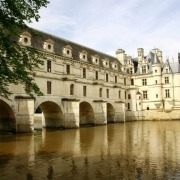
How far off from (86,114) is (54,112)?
7760 millimetres

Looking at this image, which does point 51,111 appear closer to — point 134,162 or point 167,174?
point 134,162

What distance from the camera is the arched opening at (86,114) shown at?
133ft

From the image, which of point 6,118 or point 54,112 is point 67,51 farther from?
point 6,118

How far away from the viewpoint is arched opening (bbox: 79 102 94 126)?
133 ft

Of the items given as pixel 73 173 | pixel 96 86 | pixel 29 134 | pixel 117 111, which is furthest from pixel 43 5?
pixel 117 111

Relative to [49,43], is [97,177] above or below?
below

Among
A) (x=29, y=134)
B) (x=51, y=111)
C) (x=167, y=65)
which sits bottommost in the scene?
(x=29, y=134)

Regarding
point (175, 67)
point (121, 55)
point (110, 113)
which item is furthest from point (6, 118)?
point (175, 67)

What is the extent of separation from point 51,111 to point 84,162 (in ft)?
75.9

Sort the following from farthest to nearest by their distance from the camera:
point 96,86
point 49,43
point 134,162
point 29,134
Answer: point 96,86
point 49,43
point 29,134
point 134,162

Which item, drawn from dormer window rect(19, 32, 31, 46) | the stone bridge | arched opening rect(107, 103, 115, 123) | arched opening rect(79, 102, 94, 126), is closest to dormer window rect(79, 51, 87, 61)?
the stone bridge

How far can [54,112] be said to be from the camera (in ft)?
113

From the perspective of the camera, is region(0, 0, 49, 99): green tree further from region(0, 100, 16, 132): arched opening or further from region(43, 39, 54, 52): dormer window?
region(43, 39, 54, 52): dormer window

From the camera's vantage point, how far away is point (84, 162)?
1237 cm
